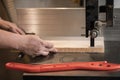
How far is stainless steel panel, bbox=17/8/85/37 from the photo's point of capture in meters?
1.38

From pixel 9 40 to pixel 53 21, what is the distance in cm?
62

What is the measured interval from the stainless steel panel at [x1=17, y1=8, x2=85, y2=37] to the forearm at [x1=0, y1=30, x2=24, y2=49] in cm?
57

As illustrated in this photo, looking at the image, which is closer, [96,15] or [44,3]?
[96,15]

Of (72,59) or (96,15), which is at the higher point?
(96,15)

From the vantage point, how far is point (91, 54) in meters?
0.99

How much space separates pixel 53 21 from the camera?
4.64 feet

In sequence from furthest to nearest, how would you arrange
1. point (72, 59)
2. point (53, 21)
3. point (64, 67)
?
point (53, 21) → point (72, 59) → point (64, 67)

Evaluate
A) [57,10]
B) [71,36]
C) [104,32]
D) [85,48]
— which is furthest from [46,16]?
[85,48]

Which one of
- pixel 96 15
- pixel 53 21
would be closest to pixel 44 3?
pixel 53 21

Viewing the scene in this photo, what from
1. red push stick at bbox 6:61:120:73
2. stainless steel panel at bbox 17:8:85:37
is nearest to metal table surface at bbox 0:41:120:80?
red push stick at bbox 6:61:120:73

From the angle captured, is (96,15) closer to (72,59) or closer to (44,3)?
(72,59)

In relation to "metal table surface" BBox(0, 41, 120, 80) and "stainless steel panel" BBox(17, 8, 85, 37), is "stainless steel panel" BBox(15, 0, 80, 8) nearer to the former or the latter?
"stainless steel panel" BBox(17, 8, 85, 37)

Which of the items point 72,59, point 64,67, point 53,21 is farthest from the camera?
point 53,21

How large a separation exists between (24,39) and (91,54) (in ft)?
0.98
